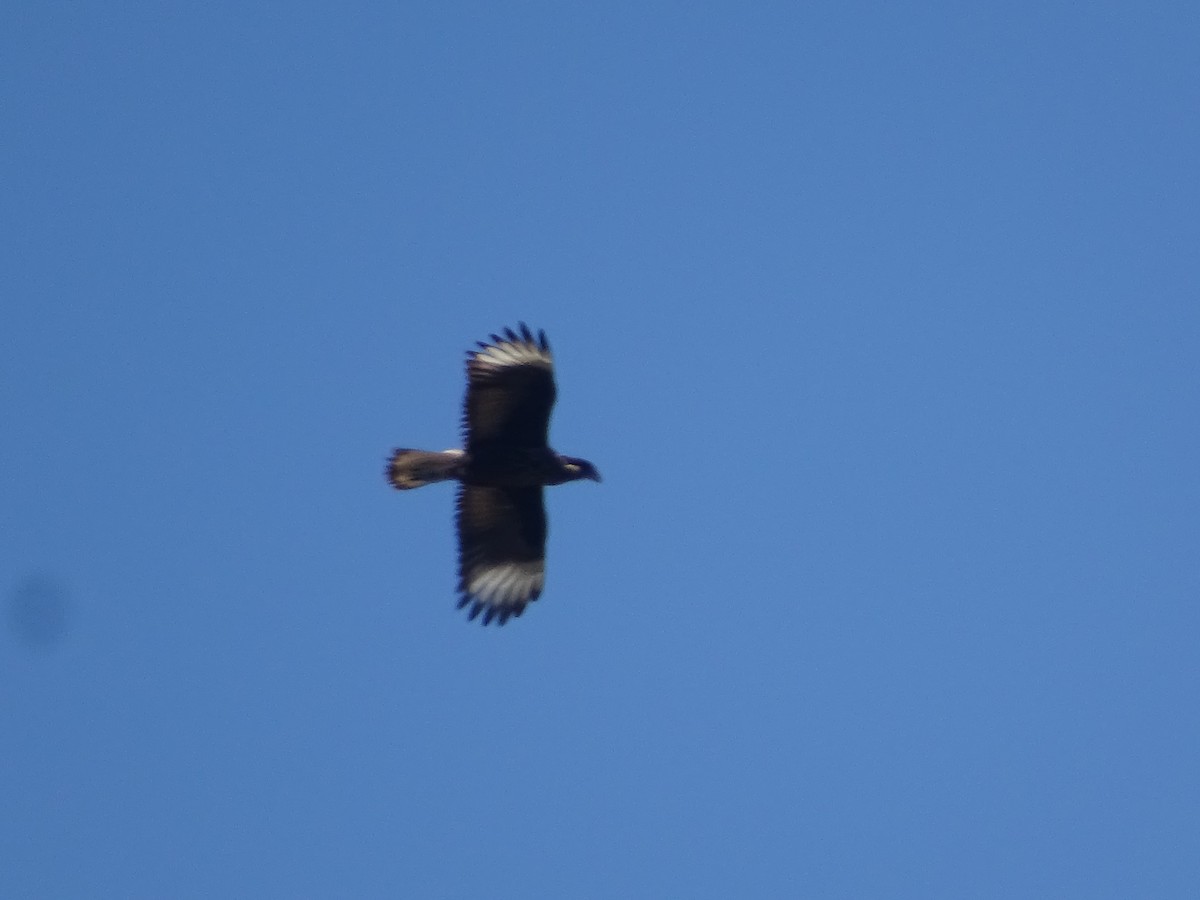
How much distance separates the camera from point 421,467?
55.3 feet

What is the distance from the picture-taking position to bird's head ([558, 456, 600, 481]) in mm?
17141

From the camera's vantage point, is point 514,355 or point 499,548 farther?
point 499,548

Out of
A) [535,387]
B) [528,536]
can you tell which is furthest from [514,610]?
[535,387]

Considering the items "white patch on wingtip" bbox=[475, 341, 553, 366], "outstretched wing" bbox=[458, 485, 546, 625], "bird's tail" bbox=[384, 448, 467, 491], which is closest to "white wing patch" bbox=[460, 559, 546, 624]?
"outstretched wing" bbox=[458, 485, 546, 625]

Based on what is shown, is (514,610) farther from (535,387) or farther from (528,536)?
(535,387)

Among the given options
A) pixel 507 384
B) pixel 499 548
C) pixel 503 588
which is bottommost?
pixel 503 588

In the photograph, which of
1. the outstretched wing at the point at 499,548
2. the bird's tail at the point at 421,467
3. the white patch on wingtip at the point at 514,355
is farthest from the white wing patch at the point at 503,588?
the white patch on wingtip at the point at 514,355

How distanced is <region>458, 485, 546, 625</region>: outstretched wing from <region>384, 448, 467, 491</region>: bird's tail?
387 millimetres

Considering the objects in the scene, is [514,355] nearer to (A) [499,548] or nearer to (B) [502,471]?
(B) [502,471]

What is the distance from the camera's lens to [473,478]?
1691 centimetres

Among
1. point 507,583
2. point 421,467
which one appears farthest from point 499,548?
point 421,467

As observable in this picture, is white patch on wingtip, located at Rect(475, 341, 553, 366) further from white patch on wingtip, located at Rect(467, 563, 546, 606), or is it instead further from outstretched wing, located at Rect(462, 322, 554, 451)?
white patch on wingtip, located at Rect(467, 563, 546, 606)

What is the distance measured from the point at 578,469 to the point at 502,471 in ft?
2.46

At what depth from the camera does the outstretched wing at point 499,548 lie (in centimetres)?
1728
